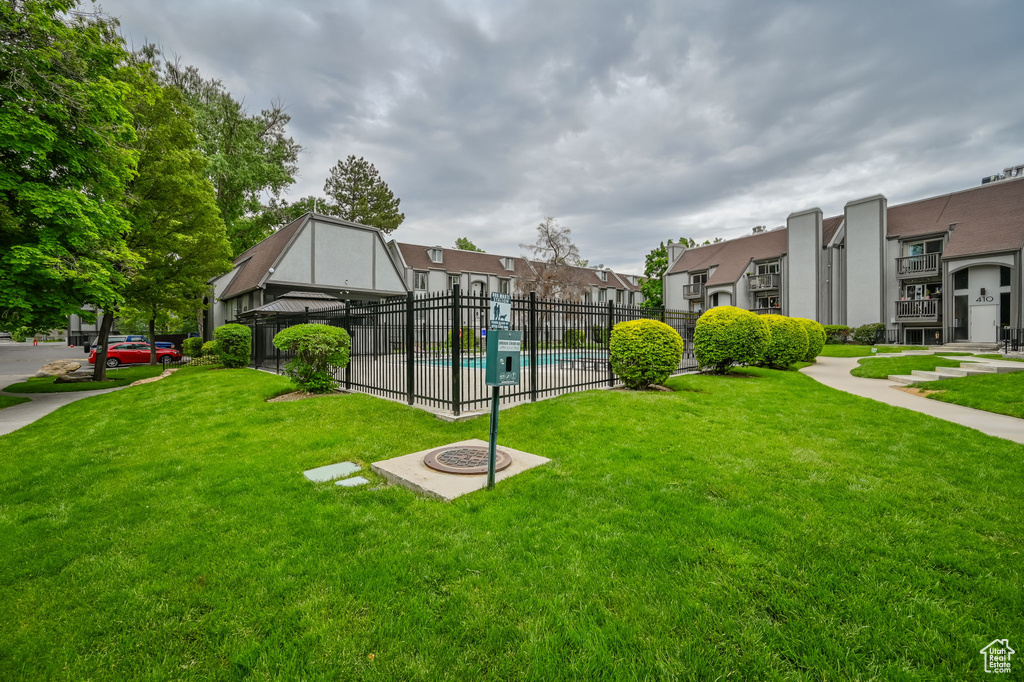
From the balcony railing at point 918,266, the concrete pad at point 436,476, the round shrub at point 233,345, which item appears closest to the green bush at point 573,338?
the concrete pad at point 436,476

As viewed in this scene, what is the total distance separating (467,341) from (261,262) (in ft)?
64.2

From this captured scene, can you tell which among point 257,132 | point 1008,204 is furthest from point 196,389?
point 1008,204

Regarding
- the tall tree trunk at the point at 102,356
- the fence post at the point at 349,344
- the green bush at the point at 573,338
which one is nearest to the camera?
the green bush at the point at 573,338

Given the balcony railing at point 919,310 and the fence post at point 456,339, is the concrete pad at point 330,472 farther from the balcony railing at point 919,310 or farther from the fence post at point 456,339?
the balcony railing at point 919,310

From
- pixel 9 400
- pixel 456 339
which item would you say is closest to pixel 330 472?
pixel 456 339

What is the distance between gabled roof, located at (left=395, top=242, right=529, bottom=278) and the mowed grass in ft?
111

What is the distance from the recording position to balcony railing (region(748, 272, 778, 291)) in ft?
101

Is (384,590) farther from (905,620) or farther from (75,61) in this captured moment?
(75,61)

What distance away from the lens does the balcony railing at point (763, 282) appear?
3083 cm

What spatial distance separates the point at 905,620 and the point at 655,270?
45809mm

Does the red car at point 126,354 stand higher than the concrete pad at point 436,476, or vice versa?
the red car at point 126,354

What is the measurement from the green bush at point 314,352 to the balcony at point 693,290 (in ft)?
106

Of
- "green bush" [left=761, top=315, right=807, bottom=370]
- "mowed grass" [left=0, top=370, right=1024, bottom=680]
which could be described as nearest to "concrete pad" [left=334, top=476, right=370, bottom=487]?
"mowed grass" [left=0, top=370, right=1024, bottom=680]

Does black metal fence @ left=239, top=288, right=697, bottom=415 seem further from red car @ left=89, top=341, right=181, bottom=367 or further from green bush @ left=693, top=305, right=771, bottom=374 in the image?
red car @ left=89, top=341, right=181, bottom=367
